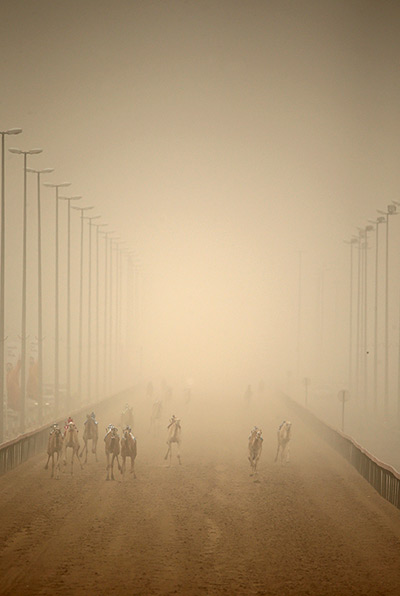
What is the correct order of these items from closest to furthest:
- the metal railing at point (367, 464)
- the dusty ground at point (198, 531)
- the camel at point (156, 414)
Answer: the dusty ground at point (198, 531) → the metal railing at point (367, 464) → the camel at point (156, 414)

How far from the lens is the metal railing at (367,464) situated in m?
23.9

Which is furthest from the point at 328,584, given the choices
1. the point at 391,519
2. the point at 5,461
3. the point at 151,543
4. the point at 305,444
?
the point at 305,444

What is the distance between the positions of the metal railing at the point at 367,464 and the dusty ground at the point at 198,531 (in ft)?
A: 1.14

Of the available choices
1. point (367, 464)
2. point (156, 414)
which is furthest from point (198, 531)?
point (156, 414)

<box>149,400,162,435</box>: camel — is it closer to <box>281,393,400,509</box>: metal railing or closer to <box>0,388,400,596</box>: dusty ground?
<box>281,393,400,509</box>: metal railing

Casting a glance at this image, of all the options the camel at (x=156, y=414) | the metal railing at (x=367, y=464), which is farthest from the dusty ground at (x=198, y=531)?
the camel at (x=156, y=414)

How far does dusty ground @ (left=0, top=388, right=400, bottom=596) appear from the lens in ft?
49.0

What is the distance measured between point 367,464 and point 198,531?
10644 millimetres

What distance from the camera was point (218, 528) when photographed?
771 inches

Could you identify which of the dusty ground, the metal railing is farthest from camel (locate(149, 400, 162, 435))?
the dusty ground

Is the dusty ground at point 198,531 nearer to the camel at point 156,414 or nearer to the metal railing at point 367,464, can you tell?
the metal railing at point 367,464

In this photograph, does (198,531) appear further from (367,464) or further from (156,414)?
(156,414)

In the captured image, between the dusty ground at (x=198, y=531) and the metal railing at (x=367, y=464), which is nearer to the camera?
the dusty ground at (x=198, y=531)

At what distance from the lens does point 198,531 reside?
19172mm
